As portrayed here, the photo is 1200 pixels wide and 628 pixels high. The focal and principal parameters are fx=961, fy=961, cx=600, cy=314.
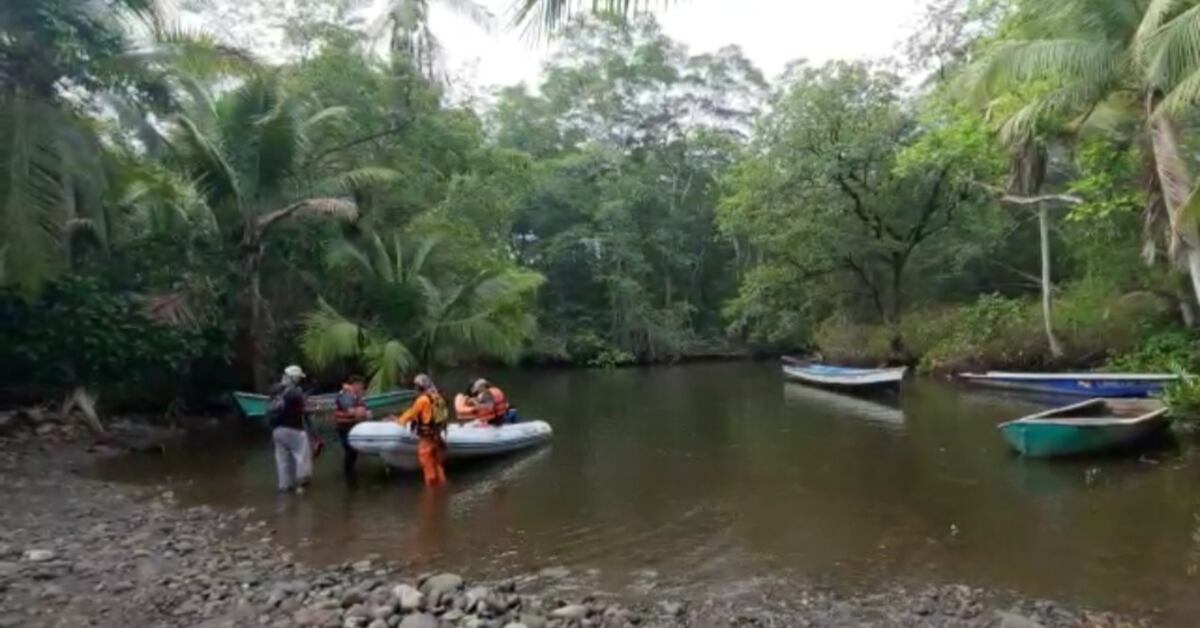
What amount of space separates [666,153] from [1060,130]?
27623mm

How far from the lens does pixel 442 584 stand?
304 inches

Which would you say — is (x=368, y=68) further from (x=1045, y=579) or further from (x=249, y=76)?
(x=1045, y=579)

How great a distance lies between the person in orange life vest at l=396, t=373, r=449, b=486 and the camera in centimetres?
1282

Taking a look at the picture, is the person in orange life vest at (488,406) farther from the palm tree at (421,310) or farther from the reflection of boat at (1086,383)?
the reflection of boat at (1086,383)

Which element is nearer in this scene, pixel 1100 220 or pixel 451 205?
pixel 1100 220

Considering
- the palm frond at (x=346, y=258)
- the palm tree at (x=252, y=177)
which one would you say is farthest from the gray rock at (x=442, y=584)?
the palm frond at (x=346, y=258)

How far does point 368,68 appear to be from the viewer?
A: 84.3 feet

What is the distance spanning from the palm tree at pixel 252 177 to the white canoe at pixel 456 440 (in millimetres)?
6574

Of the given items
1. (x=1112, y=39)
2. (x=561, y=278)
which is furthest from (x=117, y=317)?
(x=561, y=278)

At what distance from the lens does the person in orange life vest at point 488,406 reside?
15.6m

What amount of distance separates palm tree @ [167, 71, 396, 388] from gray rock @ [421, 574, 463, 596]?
12.8 meters

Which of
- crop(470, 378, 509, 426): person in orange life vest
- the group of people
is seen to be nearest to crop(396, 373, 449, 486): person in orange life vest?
the group of people

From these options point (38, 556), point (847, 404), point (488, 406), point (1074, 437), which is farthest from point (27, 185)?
point (847, 404)

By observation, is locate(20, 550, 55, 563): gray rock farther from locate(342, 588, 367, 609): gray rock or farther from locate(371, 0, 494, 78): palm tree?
locate(371, 0, 494, 78): palm tree
